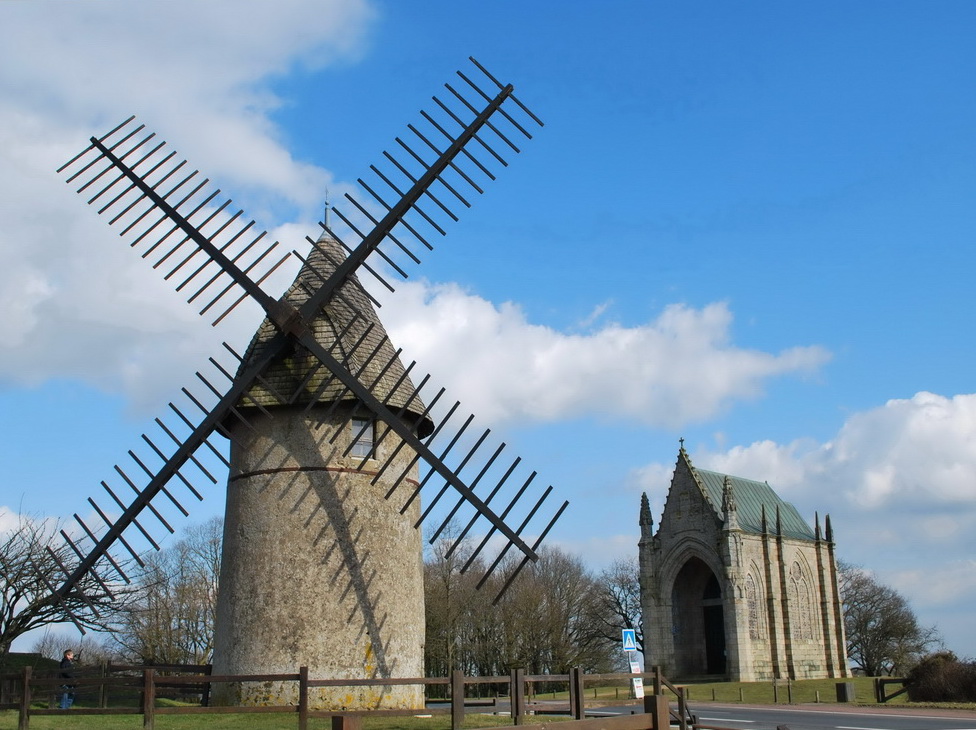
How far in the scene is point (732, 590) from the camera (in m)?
48.1

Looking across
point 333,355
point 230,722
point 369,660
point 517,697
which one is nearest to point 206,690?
point 230,722

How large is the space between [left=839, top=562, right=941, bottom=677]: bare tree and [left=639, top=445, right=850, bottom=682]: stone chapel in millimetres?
24048

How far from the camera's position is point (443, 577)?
172ft

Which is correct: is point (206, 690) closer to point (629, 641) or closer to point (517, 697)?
point (517, 697)

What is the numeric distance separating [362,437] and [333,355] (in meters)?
1.48

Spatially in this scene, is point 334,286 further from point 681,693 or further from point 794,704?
point 794,704

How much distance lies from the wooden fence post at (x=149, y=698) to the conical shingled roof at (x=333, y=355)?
15.3 ft

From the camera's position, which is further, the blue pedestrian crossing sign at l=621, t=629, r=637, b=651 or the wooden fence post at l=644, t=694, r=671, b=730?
the blue pedestrian crossing sign at l=621, t=629, r=637, b=651

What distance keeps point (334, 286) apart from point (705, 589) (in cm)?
4392

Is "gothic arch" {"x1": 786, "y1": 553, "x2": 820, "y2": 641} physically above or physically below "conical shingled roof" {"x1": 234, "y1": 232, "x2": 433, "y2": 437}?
below

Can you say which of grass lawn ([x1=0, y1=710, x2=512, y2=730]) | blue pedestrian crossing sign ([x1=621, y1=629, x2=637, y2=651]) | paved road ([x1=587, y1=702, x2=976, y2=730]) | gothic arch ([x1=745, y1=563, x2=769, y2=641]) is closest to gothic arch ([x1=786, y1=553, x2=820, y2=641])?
gothic arch ([x1=745, y1=563, x2=769, y2=641])

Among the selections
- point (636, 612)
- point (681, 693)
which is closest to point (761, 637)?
point (636, 612)

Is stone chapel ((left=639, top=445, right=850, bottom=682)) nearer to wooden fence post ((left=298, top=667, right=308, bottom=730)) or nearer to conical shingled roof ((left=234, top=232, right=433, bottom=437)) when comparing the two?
conical shingled roof ((left=234, top=232, right=433, bottom=437))

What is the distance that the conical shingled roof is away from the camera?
625 inches
